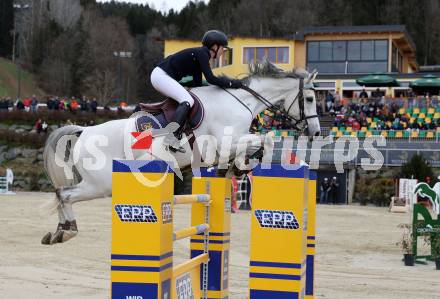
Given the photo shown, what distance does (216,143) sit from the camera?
688cm

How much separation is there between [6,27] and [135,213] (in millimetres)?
82814

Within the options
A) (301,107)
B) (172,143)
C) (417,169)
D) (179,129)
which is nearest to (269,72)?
(301,107)

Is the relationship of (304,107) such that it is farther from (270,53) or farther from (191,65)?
(270,53)

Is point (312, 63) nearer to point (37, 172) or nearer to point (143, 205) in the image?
point (37, 172)

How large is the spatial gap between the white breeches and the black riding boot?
0.07 metres

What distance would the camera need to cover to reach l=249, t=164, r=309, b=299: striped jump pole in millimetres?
4941

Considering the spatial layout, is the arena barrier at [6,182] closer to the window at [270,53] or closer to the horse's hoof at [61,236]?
the window at [270,53]

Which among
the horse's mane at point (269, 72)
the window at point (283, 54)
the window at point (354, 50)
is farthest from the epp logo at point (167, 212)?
the window at point (283, 54)

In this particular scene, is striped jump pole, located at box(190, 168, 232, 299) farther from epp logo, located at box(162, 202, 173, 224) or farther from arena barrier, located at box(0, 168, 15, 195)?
arena barrier, located at box(0, 168, 15, 195)

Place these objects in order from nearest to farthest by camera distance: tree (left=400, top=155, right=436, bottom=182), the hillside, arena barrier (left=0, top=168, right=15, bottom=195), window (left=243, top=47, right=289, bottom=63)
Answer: tree (left=400, top=155, right=436, bottom=182) → arena barrier (left=0, top=168, right=15, bottom=195) → window (left=243, top=47, right=289, bottom=63) → the hillside

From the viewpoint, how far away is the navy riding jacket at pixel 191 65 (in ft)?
22.1

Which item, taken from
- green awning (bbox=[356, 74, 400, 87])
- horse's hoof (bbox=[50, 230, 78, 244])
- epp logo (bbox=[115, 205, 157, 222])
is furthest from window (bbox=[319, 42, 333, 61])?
epp logo (bbox=[115, 205, 157, 222])

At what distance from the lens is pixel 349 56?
43844 millimetres

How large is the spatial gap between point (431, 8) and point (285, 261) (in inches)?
2876
